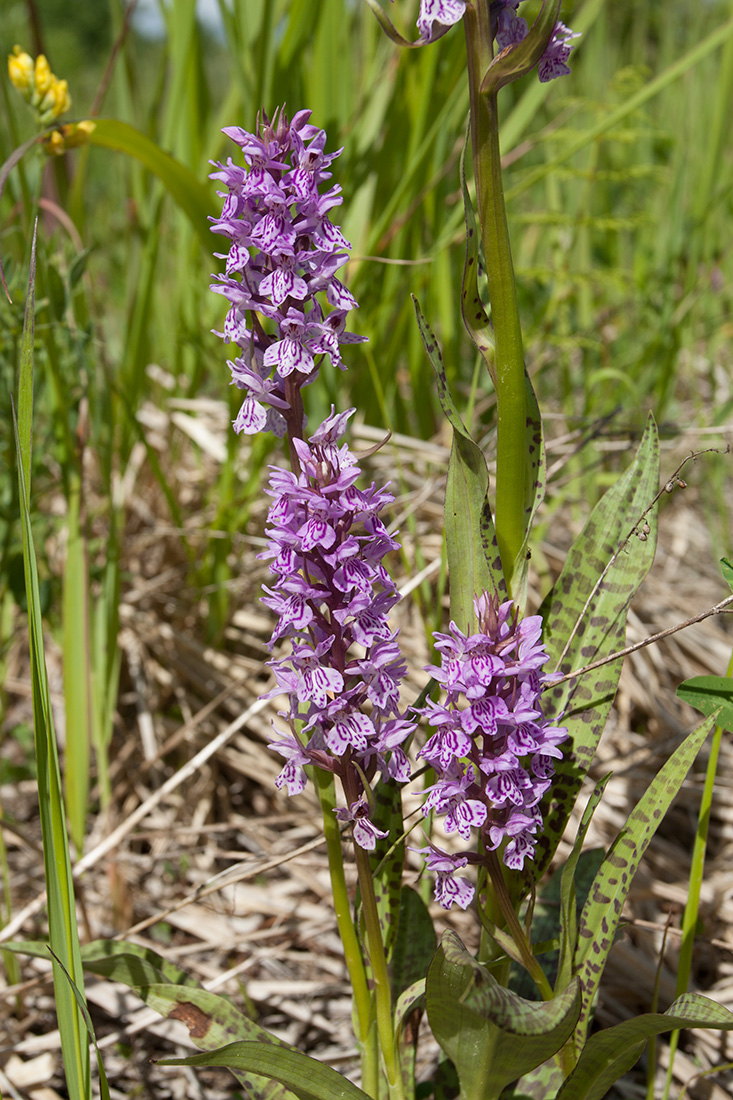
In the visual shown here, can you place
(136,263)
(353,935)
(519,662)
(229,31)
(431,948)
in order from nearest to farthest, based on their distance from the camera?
(519,662)
(353,935)
(431,948)
(229,31)
(136,263)

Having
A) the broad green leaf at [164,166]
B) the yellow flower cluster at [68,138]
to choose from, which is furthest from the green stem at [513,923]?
the yellow flower cluster at [68,138]

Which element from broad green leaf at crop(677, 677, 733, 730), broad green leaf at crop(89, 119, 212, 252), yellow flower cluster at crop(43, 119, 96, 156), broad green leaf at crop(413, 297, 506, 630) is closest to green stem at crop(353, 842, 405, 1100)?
broad green leaf at crop(413, 297, 506, 630)

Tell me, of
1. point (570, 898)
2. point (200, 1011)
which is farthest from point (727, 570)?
point (200, 1011)

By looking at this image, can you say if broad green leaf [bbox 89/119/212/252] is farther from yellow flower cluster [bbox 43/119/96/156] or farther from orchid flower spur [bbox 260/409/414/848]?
orchid flower spur [bbox 260/409/414/848]

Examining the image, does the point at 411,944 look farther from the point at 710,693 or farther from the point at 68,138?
the point at 68,138

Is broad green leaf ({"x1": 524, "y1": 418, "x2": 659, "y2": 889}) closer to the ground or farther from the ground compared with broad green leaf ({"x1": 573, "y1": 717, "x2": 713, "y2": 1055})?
farther from the ground

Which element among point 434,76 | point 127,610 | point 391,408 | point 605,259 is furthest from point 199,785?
point 605,259

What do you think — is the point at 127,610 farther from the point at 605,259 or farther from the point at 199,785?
the point at 605,259
